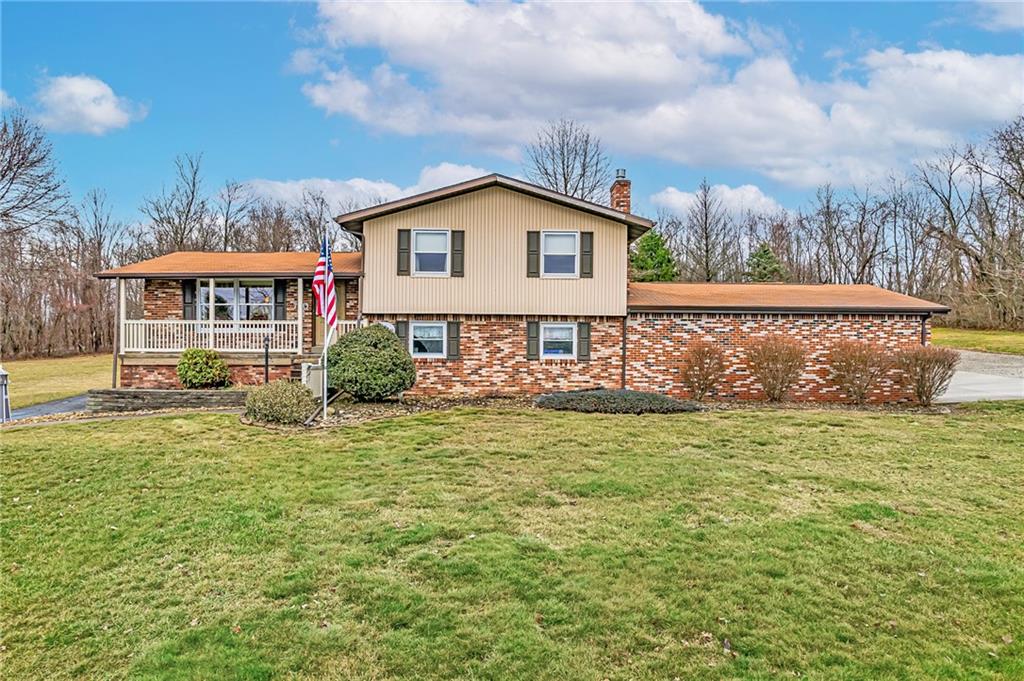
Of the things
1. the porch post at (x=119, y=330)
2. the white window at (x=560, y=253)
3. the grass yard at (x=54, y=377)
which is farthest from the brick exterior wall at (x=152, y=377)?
the white window at (x=560, y=253)

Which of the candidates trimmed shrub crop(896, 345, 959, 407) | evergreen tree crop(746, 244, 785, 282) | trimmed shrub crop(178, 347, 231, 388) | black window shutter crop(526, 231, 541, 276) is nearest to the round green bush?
trimmed shrub crop(178, 347, 231, 388)

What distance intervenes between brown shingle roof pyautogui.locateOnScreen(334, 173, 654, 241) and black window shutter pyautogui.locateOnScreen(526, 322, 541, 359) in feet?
11.0

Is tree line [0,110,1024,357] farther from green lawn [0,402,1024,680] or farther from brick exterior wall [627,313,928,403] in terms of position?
green lawn [0,402,1024,680]

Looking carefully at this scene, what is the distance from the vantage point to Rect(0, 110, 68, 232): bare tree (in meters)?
26.8

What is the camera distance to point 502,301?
16.2 metres

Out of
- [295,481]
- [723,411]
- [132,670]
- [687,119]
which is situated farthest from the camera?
[687,119]

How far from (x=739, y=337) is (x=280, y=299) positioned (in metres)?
13.1

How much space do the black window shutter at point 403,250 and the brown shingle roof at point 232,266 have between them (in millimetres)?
1346

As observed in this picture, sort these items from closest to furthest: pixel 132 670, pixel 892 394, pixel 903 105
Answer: pixel 132 670 → pixel 892 394 → pixel 903 105

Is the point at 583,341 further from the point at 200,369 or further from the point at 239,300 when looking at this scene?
the point at 239,300

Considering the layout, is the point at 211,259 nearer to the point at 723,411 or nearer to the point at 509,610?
the point at 723,411

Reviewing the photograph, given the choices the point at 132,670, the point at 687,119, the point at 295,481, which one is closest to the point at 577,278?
the point at 295,481

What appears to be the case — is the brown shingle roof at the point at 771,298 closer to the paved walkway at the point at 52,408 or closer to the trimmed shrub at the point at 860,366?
the trimmed shrub at the point at 860,366

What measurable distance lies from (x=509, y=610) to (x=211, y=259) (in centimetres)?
1763
